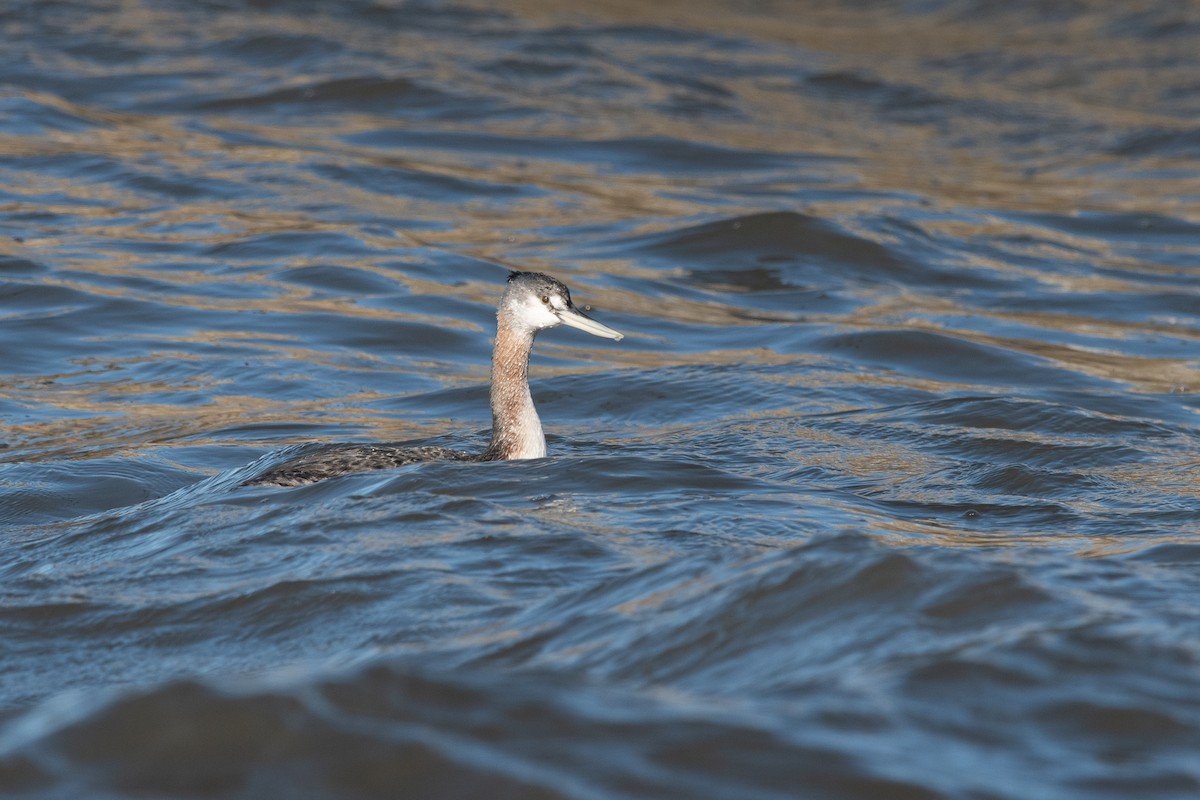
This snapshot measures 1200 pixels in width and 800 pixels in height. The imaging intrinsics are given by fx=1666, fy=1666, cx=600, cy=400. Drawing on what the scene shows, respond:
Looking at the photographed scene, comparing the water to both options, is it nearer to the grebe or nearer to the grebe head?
the grebe

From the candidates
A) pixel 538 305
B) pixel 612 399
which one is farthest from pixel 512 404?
pixel 612 399

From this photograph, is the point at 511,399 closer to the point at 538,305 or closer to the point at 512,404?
the point at 512,404

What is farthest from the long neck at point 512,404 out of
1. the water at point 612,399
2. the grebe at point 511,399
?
the water at point 612,399

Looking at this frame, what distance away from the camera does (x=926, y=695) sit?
400 cm

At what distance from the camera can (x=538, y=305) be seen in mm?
7762

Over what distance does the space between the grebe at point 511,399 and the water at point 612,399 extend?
0.33m

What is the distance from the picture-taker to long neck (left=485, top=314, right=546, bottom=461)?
295 inches

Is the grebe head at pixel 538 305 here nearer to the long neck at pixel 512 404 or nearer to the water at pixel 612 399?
the long neck at pixel 512 404

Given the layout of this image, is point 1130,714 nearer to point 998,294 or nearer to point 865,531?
point 865,531

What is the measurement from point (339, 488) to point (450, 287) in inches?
205

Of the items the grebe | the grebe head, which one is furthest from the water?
the grebe head

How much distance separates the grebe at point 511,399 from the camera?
687 cm

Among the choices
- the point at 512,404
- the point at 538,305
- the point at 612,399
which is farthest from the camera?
the point at 612,399

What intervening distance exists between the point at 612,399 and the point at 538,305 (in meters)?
1.63
